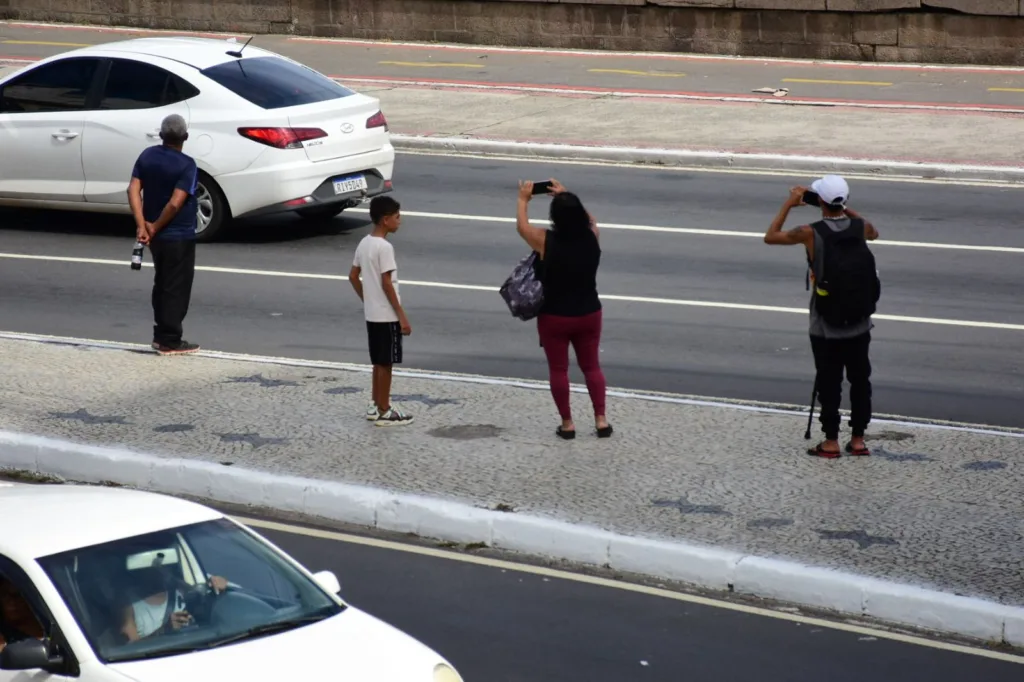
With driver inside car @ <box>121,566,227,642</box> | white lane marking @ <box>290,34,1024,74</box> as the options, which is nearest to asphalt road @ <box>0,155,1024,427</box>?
driver inside car @ <box>121,566,227,642</box>

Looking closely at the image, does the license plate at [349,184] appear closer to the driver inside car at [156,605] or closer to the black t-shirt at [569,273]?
the black t-shirt at [569,273]

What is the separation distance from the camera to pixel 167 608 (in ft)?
17.7

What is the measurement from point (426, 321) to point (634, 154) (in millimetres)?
8584

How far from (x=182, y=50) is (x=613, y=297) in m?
5.66

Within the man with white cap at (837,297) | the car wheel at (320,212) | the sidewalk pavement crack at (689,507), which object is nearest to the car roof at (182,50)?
the car wheel at (320,212)

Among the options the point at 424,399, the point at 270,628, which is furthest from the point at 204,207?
the point at 270,628

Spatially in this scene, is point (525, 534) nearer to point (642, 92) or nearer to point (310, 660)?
point (310, 660)

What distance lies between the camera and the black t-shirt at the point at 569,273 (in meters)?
9.37

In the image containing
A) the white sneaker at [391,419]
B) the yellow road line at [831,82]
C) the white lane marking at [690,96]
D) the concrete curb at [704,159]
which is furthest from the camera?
the yellow road line at [831,82]

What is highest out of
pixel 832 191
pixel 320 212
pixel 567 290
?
pixel 832 191

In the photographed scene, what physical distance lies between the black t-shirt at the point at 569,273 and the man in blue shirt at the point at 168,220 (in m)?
3.58

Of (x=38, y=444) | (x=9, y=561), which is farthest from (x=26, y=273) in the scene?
(x=9, y=561)

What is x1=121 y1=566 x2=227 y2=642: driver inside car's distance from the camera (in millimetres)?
5309

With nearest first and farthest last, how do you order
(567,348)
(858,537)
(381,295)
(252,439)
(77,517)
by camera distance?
(77,517), (858,537), (567,348), (252,439), (381,295)
